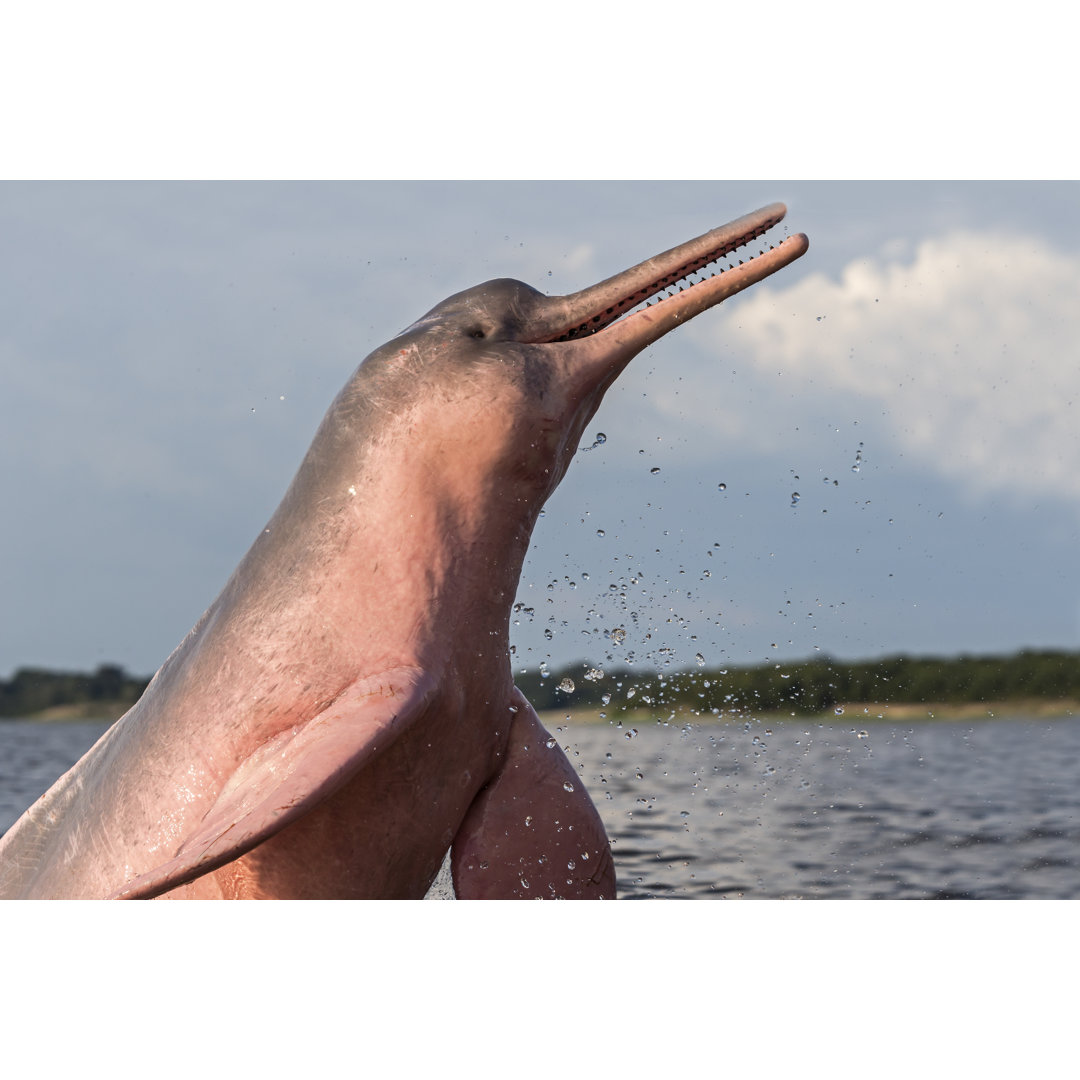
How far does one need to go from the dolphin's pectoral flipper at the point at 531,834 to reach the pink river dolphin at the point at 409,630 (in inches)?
0.4

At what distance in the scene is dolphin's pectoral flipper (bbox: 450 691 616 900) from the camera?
5082 mm

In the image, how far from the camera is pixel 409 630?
4.59 metres

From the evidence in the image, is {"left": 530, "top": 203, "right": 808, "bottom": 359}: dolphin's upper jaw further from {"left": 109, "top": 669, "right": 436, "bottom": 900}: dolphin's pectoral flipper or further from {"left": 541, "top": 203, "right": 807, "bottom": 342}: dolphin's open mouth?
{"left": 109, "top": 669, "right": 436, "bottom": 900}: dolphin's pectoral flipper

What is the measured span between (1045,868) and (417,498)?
860cm

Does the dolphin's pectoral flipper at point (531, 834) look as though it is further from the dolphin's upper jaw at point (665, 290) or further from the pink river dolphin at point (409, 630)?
the dolphin's upper jaw at point (665, 290)

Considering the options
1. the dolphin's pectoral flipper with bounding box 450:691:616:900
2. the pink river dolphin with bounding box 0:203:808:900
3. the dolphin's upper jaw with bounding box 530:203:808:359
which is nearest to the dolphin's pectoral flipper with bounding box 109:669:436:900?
the pink river dolphin with bounding box 0:203:808:900

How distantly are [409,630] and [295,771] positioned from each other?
843 mm

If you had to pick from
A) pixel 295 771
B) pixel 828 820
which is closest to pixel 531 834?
pixel 295 771

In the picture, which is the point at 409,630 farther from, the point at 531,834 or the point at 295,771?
the point at 531,834

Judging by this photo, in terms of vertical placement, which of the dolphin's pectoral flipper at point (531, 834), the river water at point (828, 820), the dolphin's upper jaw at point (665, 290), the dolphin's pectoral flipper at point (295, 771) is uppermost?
the dolphin's upper jaw at point (665, 290)

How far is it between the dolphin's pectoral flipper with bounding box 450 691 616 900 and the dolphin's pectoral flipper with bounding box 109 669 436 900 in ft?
3.07

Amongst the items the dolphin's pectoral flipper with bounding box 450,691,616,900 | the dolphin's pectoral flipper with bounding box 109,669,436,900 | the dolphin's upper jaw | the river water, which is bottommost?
the river water

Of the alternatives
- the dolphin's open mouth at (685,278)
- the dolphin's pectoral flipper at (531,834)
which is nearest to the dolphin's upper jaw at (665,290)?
the dolphin's open mouth at (685,278)

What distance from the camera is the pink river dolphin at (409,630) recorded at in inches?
179
